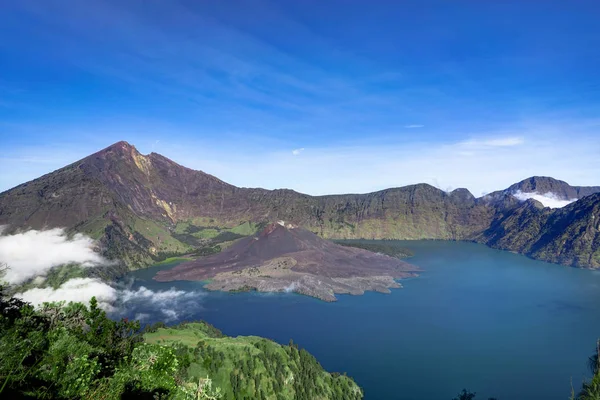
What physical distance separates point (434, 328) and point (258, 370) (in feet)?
222

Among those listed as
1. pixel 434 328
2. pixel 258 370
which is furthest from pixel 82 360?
pixel 434 328

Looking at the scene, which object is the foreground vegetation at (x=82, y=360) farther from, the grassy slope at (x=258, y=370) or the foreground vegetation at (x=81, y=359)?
the grassy slope at (x=258, y=370)

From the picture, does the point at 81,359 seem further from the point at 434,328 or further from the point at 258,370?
the point at 434,328

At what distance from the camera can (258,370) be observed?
75688mm

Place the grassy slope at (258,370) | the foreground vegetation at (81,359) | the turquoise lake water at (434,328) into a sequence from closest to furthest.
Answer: the foreground vegetation at (81,359)
the grassy slope at (258,370)
the turquoise lake water at (434,328)

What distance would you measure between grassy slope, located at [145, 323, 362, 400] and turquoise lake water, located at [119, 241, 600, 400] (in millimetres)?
10702

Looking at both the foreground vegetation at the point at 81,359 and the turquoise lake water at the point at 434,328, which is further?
the turquoise lake water at the point at 434,328

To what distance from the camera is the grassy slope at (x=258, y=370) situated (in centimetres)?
7112

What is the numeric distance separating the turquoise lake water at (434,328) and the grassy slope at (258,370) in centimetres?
1070

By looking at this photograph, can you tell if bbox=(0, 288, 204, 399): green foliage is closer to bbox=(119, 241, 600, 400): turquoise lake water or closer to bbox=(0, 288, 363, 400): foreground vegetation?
bbox=(0, 288, 363, 400): foreground vegetation

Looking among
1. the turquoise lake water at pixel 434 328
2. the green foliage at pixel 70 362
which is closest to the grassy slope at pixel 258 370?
the turquoise lake water at pixel 434 328

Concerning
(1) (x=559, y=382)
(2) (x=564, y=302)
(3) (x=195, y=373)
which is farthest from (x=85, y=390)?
(2) (x=564, y=302)

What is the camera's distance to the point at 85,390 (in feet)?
58.2

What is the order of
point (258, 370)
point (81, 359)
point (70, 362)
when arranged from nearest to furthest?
point (81, 359)
point (70, 362)
point (258, 370)
